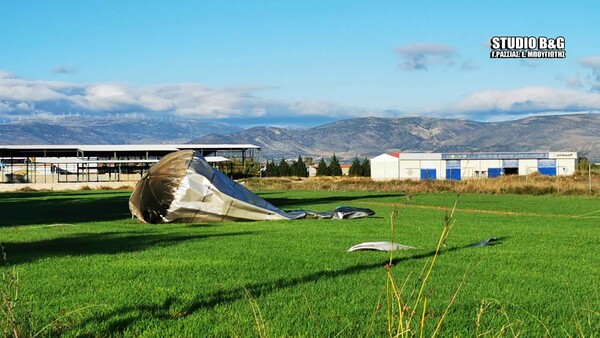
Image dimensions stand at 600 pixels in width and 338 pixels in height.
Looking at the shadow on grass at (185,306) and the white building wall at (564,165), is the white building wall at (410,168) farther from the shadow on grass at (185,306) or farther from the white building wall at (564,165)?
the shadow on grass at (185,306)

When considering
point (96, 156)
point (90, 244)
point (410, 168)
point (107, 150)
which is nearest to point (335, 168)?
point (410, 168)

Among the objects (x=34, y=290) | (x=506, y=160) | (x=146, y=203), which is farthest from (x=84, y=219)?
(x=506, y=160)

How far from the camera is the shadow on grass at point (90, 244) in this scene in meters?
12.8

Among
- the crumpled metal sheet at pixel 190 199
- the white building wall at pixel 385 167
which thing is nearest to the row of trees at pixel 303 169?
the white building wall at pixel 385 167

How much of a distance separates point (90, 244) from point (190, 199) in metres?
6.73

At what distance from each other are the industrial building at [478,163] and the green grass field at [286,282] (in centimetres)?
9559

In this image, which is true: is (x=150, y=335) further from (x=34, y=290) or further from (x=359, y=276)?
(x=359, y=276)

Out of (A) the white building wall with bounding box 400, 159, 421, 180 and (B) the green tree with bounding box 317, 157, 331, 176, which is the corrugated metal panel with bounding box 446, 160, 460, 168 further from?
(B) the green tree with bounding box 317, 157, 331, 176

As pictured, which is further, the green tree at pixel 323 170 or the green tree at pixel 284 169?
the green tree at pixel 323 170

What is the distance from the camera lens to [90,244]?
14.8 metres

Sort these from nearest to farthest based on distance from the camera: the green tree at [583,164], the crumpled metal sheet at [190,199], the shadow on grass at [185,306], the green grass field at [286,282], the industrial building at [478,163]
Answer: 1. the green grass field at [286,282]
2. the shadow on grass at [185,306]
3. the crumpled metal sheet at [190,199]
4. the green tree at [583,164]
5. the industrial building at [478,163]


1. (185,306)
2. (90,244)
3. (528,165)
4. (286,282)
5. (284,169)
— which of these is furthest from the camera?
(528,165)

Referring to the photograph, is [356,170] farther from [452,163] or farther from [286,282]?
[286,282]

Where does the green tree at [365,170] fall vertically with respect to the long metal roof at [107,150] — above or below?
below
